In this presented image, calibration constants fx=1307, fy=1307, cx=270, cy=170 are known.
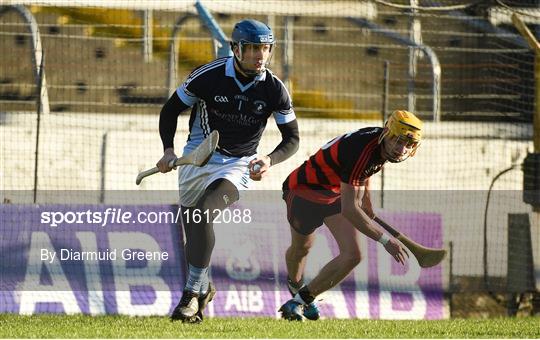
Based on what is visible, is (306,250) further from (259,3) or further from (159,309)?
(259,3)

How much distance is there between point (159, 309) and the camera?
11.8 m

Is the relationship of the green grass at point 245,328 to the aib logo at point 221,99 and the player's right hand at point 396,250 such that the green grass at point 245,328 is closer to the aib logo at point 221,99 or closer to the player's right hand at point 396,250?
Result: the player's right hand at point 396,250

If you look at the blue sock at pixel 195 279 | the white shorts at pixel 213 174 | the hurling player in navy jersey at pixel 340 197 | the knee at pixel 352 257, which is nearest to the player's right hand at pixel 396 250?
the hurling player in navy jersey at pixel 340 197

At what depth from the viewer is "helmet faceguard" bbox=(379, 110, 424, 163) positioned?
9.41 metres

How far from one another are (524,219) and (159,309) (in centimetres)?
392

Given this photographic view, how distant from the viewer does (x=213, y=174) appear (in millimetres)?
9547

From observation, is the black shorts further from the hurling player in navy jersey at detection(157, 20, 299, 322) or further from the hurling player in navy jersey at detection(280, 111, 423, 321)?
the hurling player in navy jersey at detection(157, 20, 299, 322)

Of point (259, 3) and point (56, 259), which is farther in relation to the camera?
point (259, 3)

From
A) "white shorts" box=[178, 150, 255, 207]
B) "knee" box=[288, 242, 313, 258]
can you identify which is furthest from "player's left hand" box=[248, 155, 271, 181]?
"knee" box=[288, 242, 313, 258]

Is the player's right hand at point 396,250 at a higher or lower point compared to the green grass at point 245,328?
higher

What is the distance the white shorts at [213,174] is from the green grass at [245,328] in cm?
97

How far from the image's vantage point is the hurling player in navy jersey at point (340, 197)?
31.2 feet

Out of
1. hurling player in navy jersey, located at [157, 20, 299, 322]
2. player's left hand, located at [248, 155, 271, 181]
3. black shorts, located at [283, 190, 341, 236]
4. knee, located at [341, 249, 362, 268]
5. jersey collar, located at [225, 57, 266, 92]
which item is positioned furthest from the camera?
black shorts, located at [283, 190, 341, 236]

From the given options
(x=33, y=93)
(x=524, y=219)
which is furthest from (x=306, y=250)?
(x=33, y=93)
